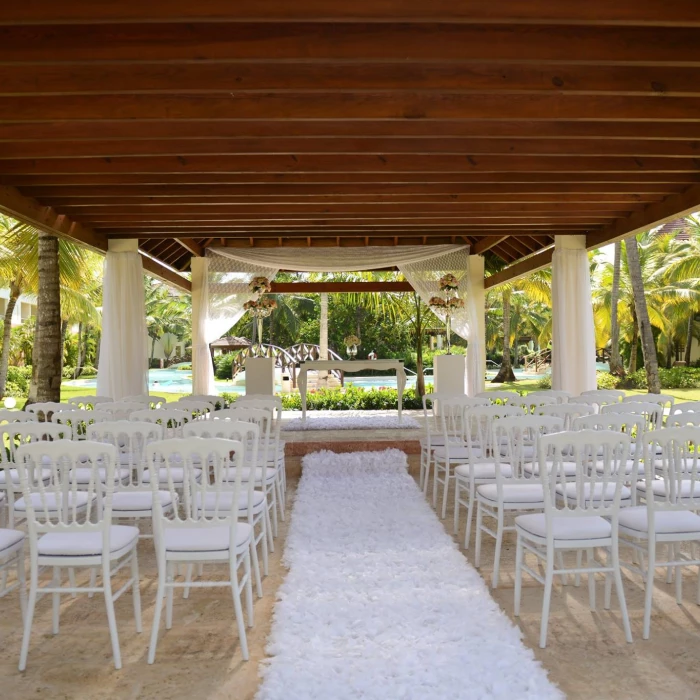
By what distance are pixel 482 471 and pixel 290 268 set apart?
22.2ft

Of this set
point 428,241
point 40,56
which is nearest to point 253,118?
point 40,56

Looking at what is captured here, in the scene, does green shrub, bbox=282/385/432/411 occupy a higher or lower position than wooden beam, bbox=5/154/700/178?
lower

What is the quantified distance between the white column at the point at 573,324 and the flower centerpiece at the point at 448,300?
1.87 meters

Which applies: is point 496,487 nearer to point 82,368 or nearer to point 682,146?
point 682,146

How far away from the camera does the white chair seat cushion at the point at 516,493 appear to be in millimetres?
3801

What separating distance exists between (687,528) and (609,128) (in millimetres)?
2900

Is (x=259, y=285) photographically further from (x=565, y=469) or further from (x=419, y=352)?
(x=565, y=469)

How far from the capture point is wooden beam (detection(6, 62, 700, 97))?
378 cm

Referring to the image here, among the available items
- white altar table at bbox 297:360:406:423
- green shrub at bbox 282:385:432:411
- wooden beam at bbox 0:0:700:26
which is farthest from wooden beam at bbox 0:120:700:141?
green shrub at bbox 282:385:432:411

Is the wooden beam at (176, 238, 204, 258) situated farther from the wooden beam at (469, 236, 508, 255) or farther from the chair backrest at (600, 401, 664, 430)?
the chair backrest at (600, 401, 664, 430)

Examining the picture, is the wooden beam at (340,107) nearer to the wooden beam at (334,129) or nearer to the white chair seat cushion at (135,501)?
the wooden beam at (334,129)

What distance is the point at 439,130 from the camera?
4707mm

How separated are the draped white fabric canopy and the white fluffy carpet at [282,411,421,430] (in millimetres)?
1887

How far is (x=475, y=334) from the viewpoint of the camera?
35.2ft
